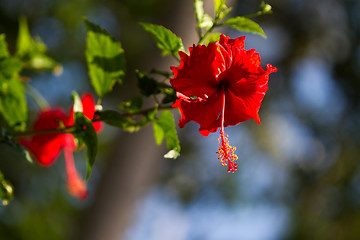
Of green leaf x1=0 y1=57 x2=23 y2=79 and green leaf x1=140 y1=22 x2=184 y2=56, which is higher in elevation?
green leaf x1=140 y1=22 x2=184 y2=56

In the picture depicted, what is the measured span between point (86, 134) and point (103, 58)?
0.41 ft

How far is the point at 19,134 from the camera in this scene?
0.57 meters

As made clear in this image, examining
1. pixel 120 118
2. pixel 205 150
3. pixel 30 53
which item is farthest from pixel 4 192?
pixel 205 150

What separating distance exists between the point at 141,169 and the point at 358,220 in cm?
218

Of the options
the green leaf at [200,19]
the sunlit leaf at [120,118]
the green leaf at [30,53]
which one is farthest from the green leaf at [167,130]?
the green leaf at [30,53]

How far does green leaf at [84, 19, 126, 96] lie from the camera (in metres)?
0.55

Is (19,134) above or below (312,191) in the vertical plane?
above

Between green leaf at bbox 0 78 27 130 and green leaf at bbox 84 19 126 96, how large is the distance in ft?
0.44

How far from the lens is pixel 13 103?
0.64 m

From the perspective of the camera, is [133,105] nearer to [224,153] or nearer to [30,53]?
[224,153]

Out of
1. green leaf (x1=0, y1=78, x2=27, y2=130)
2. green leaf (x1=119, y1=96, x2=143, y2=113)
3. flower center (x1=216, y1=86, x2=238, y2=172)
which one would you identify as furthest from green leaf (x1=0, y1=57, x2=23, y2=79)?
flower center (x1=216, y1=86, x2=238, y2=172)

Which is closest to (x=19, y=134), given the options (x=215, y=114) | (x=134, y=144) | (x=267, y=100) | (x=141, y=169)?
(x=215, y=114)

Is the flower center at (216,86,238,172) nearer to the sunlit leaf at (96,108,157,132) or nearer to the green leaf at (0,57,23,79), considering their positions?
the sunlit leaf at (96,108,157,132)

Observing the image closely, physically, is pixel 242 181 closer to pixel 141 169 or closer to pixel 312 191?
pixel 312 191
